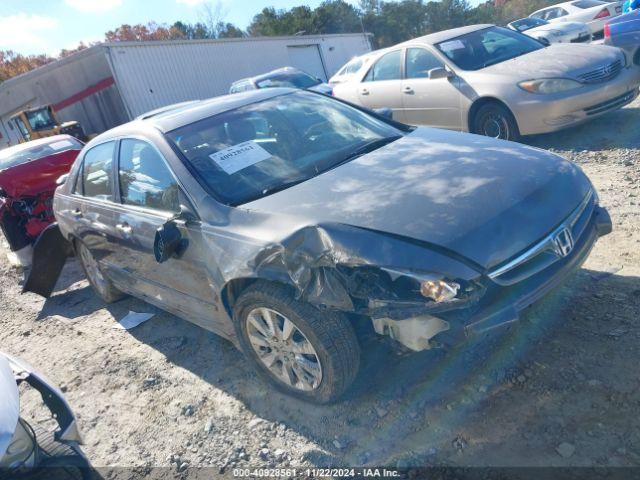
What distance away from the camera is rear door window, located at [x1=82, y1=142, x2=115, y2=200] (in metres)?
4.00

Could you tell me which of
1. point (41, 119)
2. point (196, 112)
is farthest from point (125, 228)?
point (41, 119)

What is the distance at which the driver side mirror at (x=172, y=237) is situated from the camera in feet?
9.96

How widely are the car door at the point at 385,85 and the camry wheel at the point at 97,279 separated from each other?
15.3 feet

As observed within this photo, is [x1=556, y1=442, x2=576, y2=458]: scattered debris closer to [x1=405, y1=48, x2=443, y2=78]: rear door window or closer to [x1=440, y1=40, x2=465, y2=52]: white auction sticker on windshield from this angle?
[x1=405, y1=48, x2=443, y2=78]: rear door window

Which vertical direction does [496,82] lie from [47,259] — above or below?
above

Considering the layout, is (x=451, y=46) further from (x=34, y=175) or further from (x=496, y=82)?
(x=34, y=175)

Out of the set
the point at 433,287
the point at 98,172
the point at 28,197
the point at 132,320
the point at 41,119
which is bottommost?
the point at 132,320

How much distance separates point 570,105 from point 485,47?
1744mm

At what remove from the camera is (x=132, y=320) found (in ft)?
15.2

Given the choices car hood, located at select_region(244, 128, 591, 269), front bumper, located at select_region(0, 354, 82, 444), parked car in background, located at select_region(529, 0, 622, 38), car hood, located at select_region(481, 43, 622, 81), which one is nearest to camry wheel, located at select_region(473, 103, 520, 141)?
car hood, located at select_region(481, 43, 622, 81)

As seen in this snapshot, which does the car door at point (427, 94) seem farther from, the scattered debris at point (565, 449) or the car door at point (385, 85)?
the scattered debris at point (565, 449)

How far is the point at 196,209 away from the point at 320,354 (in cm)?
115

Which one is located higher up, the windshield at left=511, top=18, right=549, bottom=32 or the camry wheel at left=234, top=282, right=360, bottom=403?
the windshield at left=511, top=18, right=549, bottom=32

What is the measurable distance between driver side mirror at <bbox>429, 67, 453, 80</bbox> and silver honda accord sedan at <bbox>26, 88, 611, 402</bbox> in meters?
3.10
